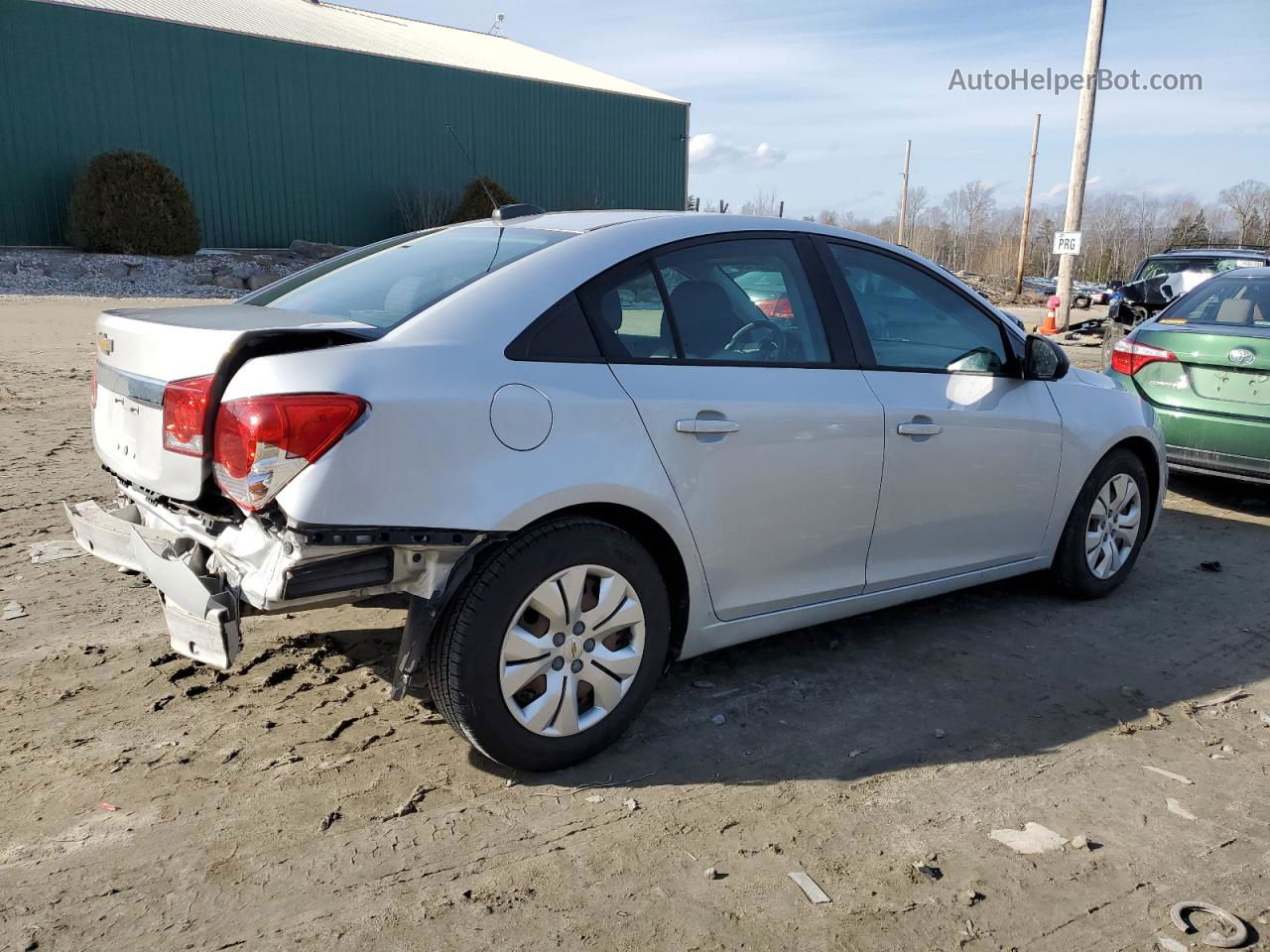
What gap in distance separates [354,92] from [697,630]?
28263 mm

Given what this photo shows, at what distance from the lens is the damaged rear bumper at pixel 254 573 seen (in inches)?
110

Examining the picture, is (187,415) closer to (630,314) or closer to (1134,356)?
(630,314)

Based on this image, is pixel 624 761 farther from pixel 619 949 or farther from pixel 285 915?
pixel 285 915

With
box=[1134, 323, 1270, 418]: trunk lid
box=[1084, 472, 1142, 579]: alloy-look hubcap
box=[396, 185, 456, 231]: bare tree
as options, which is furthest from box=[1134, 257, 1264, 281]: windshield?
box=[396, 185, 456, 231]: bare tree

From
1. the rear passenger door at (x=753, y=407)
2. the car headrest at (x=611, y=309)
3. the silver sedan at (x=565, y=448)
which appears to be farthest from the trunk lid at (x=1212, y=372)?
the car headrest at (x=611, y=309)

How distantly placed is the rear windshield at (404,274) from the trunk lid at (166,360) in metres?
0.16

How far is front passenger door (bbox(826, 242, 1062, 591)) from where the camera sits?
4.00m

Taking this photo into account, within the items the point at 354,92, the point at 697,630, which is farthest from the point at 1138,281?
the point at 354,92

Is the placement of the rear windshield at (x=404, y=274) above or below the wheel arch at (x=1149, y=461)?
above

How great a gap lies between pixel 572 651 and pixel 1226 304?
6036 mm

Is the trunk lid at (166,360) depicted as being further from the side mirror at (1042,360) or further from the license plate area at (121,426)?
the side mirror at (1042,360)

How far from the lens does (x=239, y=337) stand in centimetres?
287

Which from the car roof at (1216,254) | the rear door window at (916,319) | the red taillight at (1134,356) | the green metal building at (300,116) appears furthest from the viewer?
the green metal building at (300,116)

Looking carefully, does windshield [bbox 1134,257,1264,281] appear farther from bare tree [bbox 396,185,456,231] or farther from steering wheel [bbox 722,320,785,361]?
bare tree [bbox 396,185,456,231]
